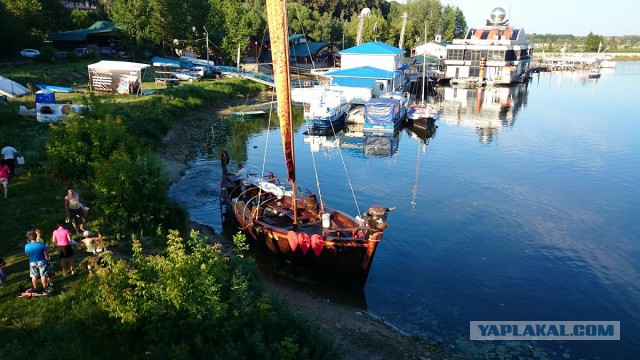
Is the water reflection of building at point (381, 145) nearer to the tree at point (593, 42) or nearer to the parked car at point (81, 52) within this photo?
the parked car at point (81, 52)

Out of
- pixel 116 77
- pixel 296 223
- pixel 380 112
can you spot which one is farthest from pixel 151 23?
pixel 296 223

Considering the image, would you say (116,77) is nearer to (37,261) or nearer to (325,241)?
(325,241)

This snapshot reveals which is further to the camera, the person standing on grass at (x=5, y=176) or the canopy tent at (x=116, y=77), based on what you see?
the canopy tent at (x=116, y=77)

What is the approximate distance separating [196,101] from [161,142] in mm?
18079

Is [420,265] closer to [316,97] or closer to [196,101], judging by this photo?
[316,97]

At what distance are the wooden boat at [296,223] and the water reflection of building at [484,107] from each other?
32.0 meters

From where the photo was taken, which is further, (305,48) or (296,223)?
(305,48)

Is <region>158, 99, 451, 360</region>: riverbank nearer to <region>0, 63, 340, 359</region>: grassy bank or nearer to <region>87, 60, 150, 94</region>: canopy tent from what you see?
<region>0, 63, 340, 359</region>: grassy bank

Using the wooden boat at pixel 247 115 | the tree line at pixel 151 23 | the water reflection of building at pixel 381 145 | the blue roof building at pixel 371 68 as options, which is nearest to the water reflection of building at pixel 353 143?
the water reflection of building at pixel 381 145

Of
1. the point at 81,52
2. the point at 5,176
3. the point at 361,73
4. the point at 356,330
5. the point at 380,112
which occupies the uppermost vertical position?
the point at 81,52

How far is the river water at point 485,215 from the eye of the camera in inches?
666

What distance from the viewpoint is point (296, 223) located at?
768 inches

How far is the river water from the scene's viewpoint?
55.5 ft

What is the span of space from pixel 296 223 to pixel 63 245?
903 cm
